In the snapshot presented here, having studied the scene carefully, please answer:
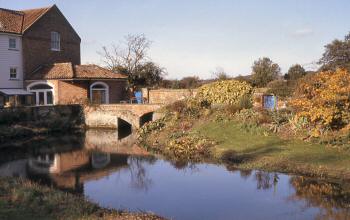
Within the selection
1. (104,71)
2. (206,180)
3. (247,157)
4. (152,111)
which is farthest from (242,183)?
(104,71)

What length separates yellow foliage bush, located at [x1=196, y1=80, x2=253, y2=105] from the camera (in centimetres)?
2802

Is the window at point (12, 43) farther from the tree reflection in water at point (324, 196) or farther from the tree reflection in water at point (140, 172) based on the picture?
the tree reflection in water at point (324, 196)

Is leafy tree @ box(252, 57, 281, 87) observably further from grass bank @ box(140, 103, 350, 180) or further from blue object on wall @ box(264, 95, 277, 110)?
grass bank @ box(140, 103, 350, 180)

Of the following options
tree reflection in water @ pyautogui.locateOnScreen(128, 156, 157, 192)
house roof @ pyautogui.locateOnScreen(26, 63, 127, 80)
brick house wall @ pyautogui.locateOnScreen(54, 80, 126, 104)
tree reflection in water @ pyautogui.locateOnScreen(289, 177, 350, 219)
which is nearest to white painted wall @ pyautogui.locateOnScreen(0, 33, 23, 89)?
house roof @ pyautogui.locateOnScreen(26, 63, 127, 80)

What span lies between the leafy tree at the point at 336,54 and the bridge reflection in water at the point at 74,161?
22.3m

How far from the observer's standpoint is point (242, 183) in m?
15.8

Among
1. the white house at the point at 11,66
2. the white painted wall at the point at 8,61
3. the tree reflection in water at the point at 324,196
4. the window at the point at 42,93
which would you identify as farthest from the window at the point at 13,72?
the tree reflection in water at the point at 324,196

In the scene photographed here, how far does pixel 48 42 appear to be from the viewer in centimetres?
4253

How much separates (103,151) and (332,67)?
84.2 ft

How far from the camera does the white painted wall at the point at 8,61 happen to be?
3825 centimetres

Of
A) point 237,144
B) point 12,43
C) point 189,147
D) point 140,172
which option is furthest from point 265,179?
point 12,43

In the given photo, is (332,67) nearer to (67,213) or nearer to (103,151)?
(103,151)

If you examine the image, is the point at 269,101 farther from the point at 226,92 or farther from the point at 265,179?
the point at 265,179

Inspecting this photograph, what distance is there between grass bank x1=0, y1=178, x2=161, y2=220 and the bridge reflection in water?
3561 mm
